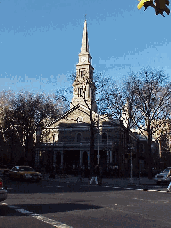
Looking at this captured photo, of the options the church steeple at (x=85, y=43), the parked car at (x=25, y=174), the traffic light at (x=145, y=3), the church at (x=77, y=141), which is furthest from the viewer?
the church steeple at (x=85, y=43)

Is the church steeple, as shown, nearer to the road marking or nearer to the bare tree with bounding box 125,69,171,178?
the bare tree with bounding box 125,69,171,178

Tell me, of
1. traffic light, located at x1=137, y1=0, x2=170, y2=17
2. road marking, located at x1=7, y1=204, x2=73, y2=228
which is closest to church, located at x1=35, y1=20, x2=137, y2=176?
road marking, located at x1=7, y1=204, x2=73, y2=228

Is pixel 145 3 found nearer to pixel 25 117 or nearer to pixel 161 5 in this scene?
pixel 161 5

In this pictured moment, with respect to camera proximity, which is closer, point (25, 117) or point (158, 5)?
point (158, 5)

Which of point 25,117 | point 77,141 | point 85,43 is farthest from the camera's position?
point 85,43

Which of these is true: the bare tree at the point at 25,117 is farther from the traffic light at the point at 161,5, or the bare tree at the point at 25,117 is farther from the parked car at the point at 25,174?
the traffic light at the point at 161,5

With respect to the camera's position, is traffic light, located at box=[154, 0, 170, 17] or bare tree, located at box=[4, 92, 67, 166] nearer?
traffic light, located at box=[154, 0, 170, 17]

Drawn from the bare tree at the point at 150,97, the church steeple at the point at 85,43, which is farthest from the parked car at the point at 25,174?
the church steeple at the point at 85,43

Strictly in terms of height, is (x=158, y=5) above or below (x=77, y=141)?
below

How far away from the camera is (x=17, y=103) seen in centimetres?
4244

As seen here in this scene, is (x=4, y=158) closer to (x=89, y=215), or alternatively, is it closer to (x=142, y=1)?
(x=89, y=215)

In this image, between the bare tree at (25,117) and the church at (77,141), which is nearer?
the bare tree at (25,117)

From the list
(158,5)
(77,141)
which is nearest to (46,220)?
(158,5)

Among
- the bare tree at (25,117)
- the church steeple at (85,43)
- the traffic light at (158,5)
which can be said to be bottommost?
the traffic light at (158,5)
